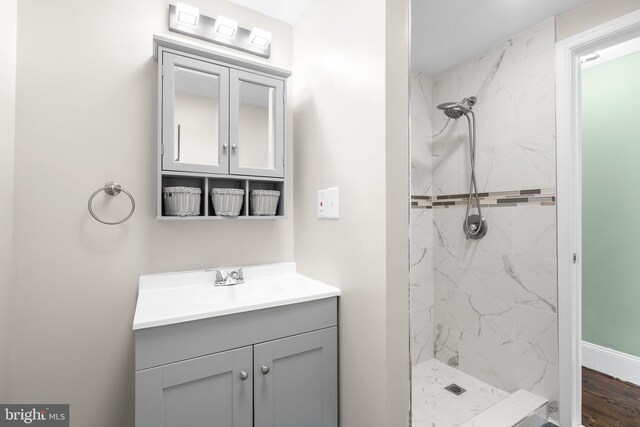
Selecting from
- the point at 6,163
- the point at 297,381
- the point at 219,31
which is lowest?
the point at 297,381

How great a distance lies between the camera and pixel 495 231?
1938 millimetres

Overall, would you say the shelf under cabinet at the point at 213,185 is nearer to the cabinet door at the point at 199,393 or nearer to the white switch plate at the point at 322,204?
the white switch plate at the point at 322,204

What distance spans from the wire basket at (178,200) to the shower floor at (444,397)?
1.60 m

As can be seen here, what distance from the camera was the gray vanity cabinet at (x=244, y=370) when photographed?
974mm

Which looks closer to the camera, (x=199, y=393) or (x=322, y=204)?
(x=199, y=393)

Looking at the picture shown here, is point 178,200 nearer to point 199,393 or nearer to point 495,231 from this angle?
point 199,393

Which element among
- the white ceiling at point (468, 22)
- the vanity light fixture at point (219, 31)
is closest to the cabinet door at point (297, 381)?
the vanity light fixture at point (219, 31)

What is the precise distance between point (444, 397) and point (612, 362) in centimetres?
136

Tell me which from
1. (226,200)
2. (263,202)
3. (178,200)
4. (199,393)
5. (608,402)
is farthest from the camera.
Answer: (608,402)

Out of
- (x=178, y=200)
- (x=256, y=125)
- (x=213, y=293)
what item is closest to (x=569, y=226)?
(x=256, y=125)

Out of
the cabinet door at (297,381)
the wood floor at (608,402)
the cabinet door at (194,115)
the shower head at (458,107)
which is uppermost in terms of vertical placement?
the shower head at (458,107)

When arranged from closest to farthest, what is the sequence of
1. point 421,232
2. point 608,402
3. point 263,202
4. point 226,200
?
point 226,200 → point 263,202 → point 608,402 → point 421,232

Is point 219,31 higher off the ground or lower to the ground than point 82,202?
higher

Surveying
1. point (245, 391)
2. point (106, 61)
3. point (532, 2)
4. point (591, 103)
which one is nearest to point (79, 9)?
point (106, 61)
